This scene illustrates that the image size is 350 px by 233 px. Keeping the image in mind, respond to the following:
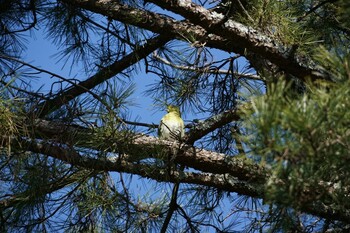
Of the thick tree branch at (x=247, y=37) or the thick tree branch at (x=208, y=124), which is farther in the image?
the thick tree branch at (x=208, y=124)

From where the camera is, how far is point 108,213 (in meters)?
2.26

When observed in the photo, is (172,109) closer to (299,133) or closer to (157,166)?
(157,166)

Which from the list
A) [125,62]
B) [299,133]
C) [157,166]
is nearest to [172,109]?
[125,62]

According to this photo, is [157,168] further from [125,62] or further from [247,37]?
[125,62]

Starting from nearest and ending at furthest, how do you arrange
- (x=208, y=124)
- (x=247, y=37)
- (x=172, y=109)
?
1. (x=247, y=37)
2. (x=208, y=124)
3. (x=172, y=109)

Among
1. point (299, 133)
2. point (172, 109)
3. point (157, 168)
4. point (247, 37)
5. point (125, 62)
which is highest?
point (125, 62)

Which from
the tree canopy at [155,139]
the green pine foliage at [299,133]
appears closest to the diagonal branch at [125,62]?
the tree canopy at [155,139]

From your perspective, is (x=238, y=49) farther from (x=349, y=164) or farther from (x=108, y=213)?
(x=349, y=164)

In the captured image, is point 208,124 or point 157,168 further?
point 208,124

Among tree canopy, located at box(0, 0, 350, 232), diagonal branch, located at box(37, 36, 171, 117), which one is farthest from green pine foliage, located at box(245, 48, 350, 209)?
diagonal branch, located at box(37, 36, 171, 117)

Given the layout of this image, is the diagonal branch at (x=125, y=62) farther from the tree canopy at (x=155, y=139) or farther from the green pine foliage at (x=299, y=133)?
the green pine foliage at (x=299, y=133)

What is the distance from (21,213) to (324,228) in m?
0.93

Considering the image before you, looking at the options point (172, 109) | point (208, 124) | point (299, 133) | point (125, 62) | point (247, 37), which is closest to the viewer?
point (299, 133)

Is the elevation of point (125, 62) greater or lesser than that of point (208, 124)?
greater
